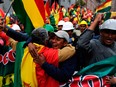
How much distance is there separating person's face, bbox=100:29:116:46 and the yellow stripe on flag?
0.99 m

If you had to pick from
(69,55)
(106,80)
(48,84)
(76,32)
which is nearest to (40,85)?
(48,84)

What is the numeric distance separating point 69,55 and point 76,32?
4.84 meters

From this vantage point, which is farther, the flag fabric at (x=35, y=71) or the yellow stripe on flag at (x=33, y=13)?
the yellow stripe on flag at (x=33, y=13)

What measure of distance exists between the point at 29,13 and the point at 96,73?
4.30 ft

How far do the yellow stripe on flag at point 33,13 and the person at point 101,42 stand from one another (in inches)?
35.0

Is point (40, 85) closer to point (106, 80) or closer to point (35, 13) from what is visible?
point (106, 80)

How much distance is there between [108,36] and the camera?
4.16m

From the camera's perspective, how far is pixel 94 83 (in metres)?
4.26

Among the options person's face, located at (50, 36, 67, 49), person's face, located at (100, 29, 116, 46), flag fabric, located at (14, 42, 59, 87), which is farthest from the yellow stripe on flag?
person's face, located at (100, 29, 116, 46)

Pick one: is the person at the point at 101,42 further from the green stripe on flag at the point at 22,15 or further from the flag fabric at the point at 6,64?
the flag fabric at the point at 6,64

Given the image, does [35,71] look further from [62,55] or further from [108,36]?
[108,36]

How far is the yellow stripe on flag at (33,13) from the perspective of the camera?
4.81 meters

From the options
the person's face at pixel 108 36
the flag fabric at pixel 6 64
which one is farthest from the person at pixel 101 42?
the flag fabric at pixel 6 64

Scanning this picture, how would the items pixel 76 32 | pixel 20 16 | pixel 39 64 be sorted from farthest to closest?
pixel 76 32
pixel 20 16
pixel 39 64
